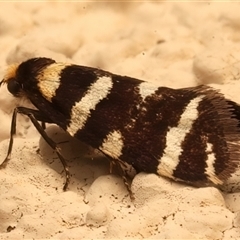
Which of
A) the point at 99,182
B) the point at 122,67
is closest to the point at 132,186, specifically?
the point at 99,182

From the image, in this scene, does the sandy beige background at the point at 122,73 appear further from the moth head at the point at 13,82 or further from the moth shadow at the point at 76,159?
the moth head at the point at 13,82

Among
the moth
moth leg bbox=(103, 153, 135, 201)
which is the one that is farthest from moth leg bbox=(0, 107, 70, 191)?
moth leg bbox=(103, 153, 135, 201)

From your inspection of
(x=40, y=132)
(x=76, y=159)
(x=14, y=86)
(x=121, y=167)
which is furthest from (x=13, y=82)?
(x=121, y=167)

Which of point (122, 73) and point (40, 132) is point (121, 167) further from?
point (122, 73)

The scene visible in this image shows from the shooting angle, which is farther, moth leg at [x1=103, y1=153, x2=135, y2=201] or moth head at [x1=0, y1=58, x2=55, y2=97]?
moth head at [x1=0, y1=58, x2=55, y2=97]

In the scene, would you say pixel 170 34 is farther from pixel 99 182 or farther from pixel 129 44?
pixel 99 182

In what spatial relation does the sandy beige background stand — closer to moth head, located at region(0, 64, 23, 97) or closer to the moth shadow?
the moth shadow
